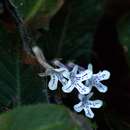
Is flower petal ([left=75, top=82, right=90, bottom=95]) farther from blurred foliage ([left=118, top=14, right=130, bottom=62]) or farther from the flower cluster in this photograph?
blurred foliage ([left=118, top=14, right=130, bottom=62])

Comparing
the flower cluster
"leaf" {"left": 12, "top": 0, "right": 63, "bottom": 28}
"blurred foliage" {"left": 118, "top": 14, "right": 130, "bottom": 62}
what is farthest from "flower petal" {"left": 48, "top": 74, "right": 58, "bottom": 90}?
"blurred foliage" {"left": 118, "top": 14, "right": 130, "bottom": 62}

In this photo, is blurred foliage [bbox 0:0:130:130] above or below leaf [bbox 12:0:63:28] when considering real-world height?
below

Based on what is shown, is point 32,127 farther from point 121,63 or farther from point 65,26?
point 121,63

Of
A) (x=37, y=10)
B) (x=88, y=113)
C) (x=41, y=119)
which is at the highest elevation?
(x=37, y=10)

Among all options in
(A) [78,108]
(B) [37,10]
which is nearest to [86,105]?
(A) [78,108]

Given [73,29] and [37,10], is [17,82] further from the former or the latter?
[73,29]

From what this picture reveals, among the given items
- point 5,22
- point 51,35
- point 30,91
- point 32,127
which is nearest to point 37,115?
point 32,127
